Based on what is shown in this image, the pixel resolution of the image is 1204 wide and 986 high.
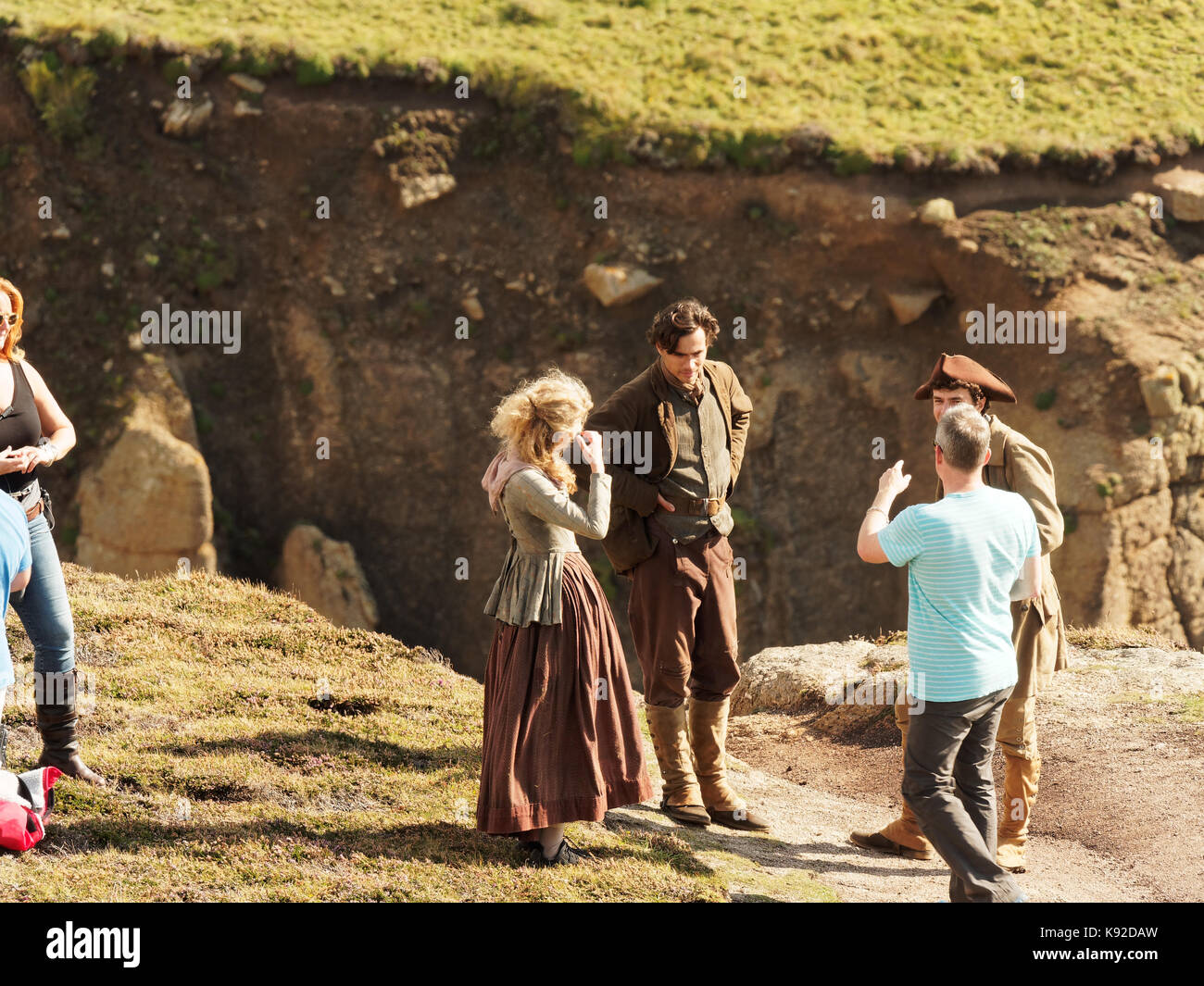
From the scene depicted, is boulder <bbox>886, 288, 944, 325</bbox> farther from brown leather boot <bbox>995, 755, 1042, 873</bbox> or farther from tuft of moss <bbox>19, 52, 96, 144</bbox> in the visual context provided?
tuft of moss <bbox>19, 52, 96, 144</bbox>

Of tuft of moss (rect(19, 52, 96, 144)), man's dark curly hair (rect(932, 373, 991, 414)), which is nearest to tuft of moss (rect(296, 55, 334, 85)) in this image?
tuft of moss (rect(19, 52, 96, 144))

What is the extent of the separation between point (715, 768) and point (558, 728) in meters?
1.58

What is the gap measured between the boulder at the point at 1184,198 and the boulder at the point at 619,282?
803 cm

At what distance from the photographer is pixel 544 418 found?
520 cm

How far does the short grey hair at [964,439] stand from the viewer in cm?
466

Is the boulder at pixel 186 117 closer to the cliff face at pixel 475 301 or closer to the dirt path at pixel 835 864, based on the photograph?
the cliff face at pixel 475 301

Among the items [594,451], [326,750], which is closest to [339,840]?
[326,750]

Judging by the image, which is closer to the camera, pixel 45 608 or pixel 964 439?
pixel 964 439

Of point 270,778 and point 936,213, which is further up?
point 936,213

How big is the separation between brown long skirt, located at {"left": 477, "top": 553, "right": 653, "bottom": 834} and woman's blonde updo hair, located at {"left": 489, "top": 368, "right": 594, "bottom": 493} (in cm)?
50

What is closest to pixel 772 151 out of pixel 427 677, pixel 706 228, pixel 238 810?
pixel 706 228

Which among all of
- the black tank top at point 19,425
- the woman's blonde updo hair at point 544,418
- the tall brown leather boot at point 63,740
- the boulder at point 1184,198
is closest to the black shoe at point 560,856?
the woman's blonde updo hair at point 544,418

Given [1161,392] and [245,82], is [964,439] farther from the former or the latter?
[245,82]

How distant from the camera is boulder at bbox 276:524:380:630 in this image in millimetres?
17625
